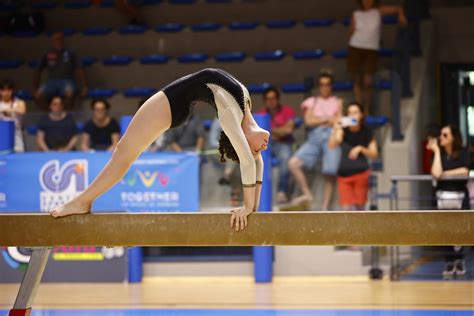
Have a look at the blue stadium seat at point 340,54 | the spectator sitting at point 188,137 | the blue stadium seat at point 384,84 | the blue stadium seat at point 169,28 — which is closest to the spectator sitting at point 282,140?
the spectator sitting at point 188,137

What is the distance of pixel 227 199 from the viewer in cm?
1016

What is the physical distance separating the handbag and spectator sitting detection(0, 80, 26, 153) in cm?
520

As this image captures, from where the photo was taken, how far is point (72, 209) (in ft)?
19.2

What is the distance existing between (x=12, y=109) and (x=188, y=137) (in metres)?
2.42

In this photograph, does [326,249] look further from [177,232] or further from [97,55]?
[97,55]

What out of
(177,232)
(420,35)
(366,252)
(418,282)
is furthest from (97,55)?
(177,232)

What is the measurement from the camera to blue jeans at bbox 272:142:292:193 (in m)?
10.3

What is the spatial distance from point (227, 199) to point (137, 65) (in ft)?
15.6

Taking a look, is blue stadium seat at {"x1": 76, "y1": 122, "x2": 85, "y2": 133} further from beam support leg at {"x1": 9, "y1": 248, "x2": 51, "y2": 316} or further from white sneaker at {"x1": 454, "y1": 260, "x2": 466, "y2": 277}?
white sneaker at {"x1": 454, "y1": 260, "x2": 466, "y2": 277}

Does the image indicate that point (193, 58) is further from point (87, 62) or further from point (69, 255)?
point (69, 255)

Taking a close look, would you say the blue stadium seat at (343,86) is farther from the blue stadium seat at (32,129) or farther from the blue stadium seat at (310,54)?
the blue stadium seat at (32,129)

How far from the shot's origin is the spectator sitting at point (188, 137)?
33.8 feet

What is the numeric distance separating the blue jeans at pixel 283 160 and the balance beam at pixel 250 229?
4.55 metres

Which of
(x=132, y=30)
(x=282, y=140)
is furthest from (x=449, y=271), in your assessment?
(x=132, y=30)
